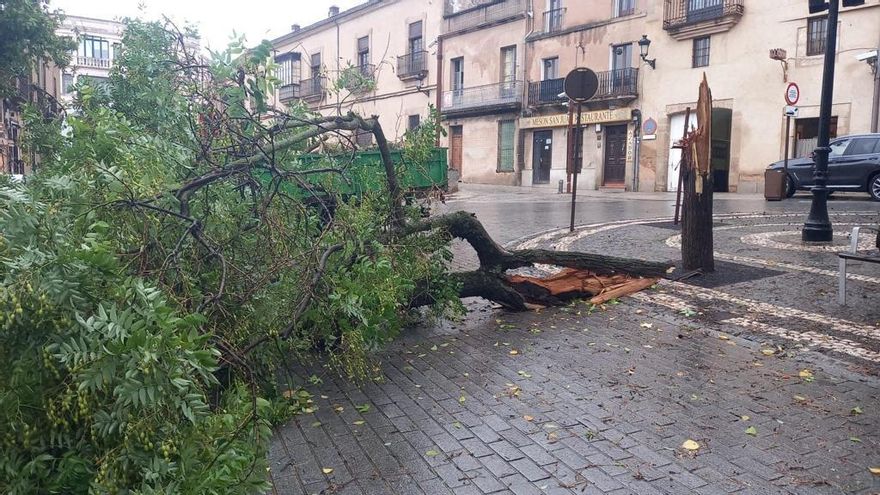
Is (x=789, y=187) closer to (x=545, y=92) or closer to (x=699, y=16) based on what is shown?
(x=699, y=16)

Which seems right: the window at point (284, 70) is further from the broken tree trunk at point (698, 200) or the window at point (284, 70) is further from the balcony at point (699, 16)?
the balcony at point (699, 16)

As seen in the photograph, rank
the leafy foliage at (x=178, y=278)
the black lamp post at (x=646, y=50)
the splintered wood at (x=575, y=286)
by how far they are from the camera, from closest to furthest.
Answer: the leafy foliage at (x=178, y=278)
the splintered wood at (x=575, y=286)
the black lamp post at (x=646, y=50)

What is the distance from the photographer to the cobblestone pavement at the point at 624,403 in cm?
330

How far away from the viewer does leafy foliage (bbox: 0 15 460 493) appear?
2.17 m

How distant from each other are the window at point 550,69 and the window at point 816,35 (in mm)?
11132

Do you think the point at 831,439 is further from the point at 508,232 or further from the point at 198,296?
the point at 508,232

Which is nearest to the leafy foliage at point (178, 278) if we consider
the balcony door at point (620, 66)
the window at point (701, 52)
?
the window at point (701, 52)

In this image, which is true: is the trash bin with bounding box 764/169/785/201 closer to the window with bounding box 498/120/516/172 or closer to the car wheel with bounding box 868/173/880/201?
the car wheel with bounding box 868/173/880/201

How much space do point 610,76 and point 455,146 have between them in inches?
408

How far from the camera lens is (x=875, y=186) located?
679 inches

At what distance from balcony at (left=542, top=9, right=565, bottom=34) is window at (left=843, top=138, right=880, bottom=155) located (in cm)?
1526

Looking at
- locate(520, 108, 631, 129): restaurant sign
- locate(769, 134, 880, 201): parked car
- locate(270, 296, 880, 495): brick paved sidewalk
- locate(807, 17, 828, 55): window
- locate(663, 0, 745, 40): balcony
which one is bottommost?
locate(270, 296, 880, 495): brick paved sidewalk

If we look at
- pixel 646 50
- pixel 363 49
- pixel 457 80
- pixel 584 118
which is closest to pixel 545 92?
pixel 584 118

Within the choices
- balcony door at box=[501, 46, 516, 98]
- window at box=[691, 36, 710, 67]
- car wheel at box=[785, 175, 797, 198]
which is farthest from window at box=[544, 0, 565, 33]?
car wheel at box=[785, 175, 797, 198]
